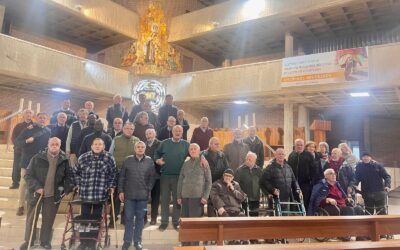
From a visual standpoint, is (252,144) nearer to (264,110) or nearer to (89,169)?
(89,169)

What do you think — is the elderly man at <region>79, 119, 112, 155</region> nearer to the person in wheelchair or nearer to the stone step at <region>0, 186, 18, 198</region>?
the stone step at <region>0, 186, 18, 198</region>

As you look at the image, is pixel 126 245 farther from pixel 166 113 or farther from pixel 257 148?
pixel 166 113

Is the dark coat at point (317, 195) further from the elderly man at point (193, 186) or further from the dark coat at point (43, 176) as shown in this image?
the dark coat at point (43, 176)

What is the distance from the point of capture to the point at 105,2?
1485 centimetres

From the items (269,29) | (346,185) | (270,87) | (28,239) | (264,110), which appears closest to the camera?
(28,239)

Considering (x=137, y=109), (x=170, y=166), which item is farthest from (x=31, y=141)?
(x=170, y=166)

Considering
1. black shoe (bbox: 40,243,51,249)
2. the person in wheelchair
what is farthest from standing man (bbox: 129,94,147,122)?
the person in wheelchair

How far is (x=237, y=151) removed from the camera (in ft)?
20.4

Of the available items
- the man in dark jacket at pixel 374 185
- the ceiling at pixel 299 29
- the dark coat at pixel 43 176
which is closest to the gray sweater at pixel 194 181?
the dark coat at pixel 43 176

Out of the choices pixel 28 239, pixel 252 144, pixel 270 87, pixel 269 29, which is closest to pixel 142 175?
pixel 28 239

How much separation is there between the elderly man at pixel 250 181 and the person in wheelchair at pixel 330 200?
941mm

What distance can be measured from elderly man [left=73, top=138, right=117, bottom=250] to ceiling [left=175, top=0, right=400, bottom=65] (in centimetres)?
1082

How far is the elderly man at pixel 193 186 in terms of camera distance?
4.99 metres

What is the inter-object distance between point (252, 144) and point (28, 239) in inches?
160
